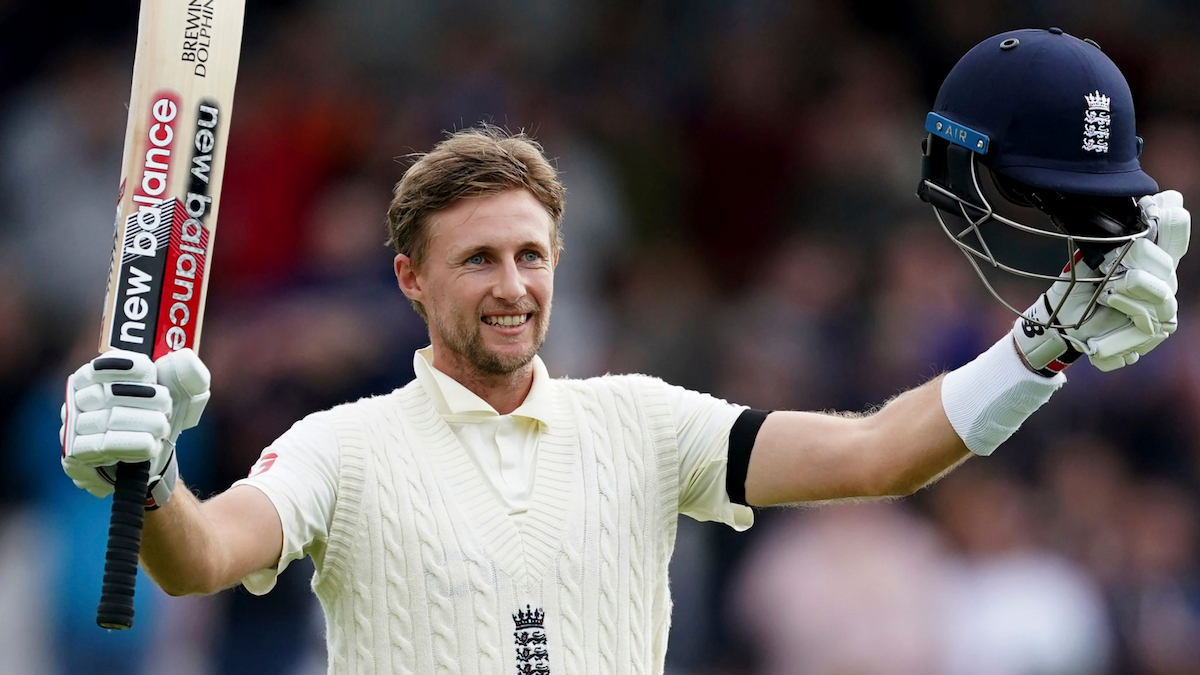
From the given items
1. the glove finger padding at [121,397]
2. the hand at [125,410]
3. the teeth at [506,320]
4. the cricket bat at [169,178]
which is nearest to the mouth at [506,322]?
the teeth at [506,320]

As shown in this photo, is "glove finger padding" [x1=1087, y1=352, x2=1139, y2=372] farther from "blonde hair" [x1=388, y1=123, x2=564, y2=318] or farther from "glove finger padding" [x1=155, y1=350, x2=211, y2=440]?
"glove finger padding" [x1=155, y1=350, x2=211, y2=440]

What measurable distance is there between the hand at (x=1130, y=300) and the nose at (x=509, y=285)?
114 cm

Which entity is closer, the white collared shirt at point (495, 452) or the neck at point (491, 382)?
the white collared shirt at point (495, 452)

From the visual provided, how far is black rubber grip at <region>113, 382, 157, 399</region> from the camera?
2.91 meters

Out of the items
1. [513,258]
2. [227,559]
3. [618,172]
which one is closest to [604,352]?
[618,172]

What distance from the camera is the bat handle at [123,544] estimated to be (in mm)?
2934

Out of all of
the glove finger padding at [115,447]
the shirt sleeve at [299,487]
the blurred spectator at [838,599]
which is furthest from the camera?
the blurred spectator at [838,599]

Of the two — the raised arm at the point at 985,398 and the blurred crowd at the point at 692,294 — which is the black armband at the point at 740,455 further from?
the blurred crowd at the point at 692,294

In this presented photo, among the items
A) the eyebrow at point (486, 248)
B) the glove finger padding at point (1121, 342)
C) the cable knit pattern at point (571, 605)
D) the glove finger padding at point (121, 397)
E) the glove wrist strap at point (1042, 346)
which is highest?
the eyebrow at point (486, 248)

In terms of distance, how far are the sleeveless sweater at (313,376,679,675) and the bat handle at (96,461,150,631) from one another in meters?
0.65

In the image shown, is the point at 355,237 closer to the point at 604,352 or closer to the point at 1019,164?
the point at 604,352

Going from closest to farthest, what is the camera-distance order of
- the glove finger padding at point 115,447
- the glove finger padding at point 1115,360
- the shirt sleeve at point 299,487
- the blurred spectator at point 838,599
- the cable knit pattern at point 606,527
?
1. the glove finger padding at point 115,447
2. the glove finger padding at point 1115,360
3. the shirt sleeve at point 299,487
4. the cable knit pattern at point 606,527
5. the blurred spectator at point 838,599

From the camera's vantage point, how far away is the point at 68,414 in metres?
2.96

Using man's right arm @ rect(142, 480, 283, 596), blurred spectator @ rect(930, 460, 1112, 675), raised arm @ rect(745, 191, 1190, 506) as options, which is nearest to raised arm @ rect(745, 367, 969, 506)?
raised arm @ rect(745, 191, 1190, 506)
